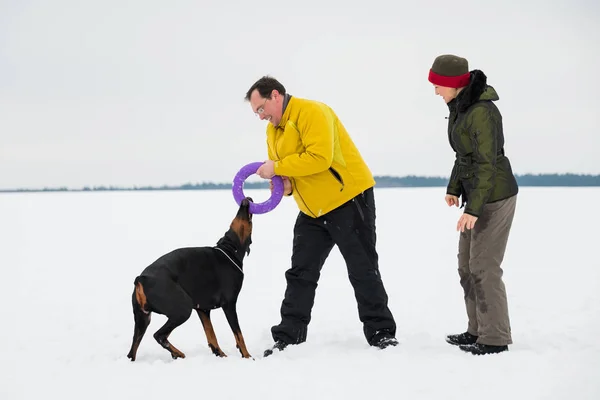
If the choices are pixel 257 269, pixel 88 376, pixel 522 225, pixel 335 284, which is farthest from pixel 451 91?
pixel 522 225

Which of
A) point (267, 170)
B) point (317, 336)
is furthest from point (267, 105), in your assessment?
point (317, 336)

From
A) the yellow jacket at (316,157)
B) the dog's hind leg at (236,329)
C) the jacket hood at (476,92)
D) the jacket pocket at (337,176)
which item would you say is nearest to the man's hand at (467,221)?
the jacket hood at (476,92)

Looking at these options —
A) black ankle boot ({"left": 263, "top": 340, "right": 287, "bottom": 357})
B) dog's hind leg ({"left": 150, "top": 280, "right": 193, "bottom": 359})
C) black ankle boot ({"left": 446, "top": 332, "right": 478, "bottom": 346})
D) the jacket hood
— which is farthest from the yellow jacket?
black ankle boot ({"left": 446, "top": 332, "right": 478, "bottom": 346})

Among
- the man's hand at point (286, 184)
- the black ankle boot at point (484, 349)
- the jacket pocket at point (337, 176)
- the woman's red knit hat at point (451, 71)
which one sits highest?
the woman's red knit hat at point (451, 71)

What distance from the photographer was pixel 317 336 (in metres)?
5.82

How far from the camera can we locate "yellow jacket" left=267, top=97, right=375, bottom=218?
5.07 metres

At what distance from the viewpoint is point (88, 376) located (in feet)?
14.8

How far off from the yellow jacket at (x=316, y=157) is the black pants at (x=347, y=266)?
0.14 m

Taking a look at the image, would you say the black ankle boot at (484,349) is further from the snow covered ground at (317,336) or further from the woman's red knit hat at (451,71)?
the woman's red knit hat at (451,71)

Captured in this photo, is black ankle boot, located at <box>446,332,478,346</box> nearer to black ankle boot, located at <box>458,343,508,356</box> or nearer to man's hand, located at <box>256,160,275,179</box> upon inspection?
black ankle boot, located at <box>458,343,508,356</box>

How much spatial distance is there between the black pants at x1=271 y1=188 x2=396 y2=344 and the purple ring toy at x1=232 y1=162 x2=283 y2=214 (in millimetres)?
377

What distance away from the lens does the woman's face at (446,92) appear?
498 cm

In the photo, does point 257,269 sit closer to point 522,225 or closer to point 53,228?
point 522,225

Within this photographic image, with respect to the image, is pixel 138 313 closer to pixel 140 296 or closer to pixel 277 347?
pixel 140 296
